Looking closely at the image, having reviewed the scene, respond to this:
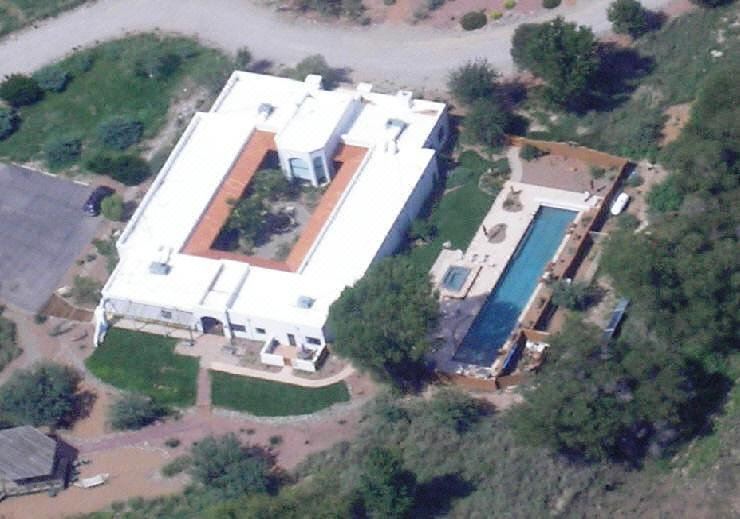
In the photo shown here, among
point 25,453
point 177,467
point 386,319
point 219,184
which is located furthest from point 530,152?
point 25,453

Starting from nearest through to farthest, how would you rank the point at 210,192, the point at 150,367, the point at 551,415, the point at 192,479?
1. the point at 551,415
2. the point at 192,479
3. the point at 150,367
4. the point at 210,192

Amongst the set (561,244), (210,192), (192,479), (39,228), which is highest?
(561,244)

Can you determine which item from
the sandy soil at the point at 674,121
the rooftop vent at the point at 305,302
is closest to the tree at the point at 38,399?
the rooftop vent at the point at 305,302

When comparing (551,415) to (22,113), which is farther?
(22,113)

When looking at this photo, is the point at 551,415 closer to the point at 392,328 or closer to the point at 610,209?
the point at 392,328

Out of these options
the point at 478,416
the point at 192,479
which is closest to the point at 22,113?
the point at 192,479

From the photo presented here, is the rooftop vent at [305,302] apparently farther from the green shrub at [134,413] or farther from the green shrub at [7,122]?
the green shrub at [7,122]
